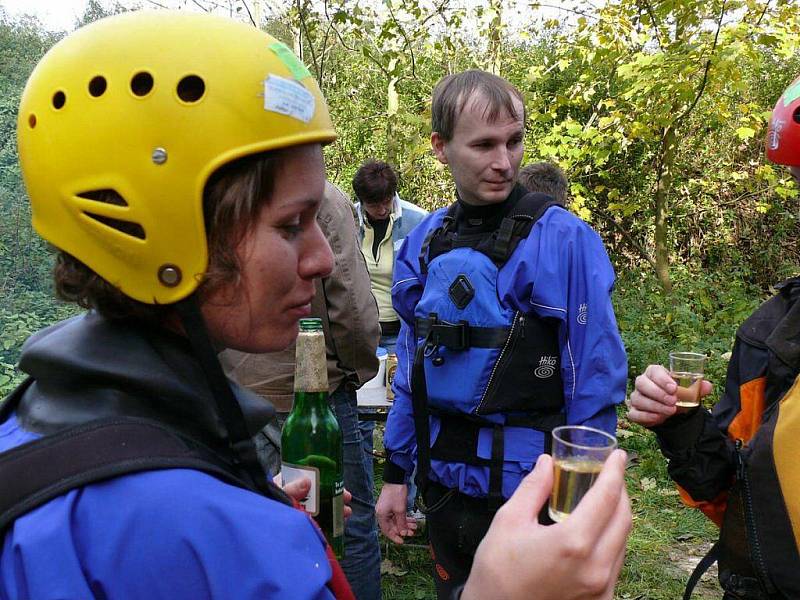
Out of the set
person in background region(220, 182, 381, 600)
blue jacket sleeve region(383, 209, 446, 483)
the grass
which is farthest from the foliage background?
blue jacket sleeve region(383, 209, 446, 483)

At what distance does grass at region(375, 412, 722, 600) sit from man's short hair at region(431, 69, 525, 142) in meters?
2.95

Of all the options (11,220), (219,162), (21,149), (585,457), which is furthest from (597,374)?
(11,220)

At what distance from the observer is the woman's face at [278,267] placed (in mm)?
1266

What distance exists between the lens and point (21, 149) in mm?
1358

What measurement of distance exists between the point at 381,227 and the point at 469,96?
11.7 feet

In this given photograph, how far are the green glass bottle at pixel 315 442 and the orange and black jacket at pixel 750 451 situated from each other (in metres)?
1.13

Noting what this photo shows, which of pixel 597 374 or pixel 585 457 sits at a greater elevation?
pixel 585 457

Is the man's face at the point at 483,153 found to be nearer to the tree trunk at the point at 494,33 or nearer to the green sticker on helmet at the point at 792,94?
the green sticker on helmet at the point at 792,94

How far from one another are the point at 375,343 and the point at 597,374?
1.57 m

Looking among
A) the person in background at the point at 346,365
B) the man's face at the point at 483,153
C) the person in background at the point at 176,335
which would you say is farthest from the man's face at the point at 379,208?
the person in background at the point at 176,335

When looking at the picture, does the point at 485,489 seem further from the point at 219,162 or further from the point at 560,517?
the point at 219,162

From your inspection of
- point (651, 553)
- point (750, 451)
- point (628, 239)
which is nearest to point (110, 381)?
point (750, 451)

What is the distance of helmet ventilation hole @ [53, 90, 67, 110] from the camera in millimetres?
1273

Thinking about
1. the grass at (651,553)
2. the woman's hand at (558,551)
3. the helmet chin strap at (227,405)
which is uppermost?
the helmet chin strap at (227,405)
